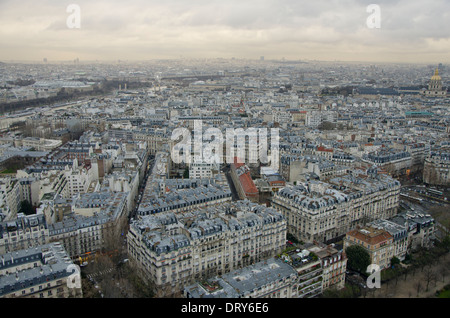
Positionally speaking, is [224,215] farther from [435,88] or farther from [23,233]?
[435,88]

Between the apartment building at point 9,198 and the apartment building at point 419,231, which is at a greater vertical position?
the apartment building at point 9,198

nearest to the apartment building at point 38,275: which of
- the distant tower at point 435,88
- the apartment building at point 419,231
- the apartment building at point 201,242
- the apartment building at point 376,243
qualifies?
the apartment building at point 201,242

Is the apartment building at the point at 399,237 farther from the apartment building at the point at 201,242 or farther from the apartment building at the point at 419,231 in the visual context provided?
the apartment building at the point at 201,242

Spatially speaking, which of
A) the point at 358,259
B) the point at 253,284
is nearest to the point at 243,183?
the point at 358,259

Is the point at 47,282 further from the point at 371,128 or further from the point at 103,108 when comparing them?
the point at 103,108

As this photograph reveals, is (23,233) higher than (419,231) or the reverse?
higher

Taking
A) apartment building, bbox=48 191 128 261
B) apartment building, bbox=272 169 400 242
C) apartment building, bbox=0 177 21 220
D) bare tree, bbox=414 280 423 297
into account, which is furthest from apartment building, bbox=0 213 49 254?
bare tree, bbox=414 280 423 297
